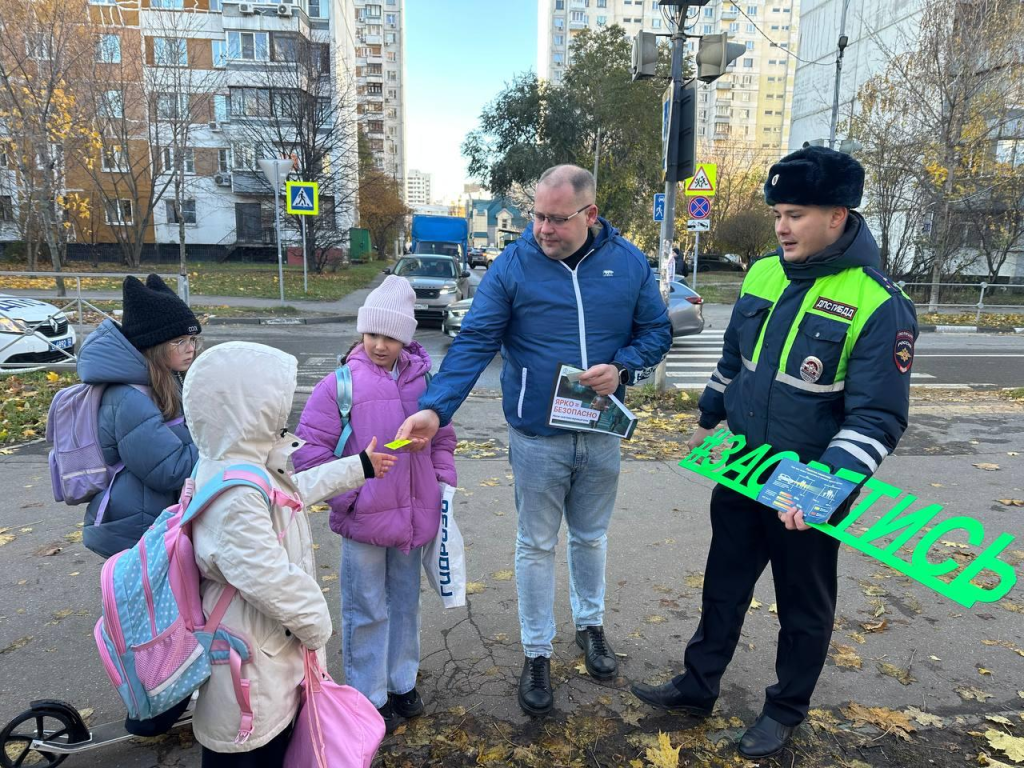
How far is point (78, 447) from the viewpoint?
2.38 meters

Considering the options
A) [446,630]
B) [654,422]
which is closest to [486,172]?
[654,422]

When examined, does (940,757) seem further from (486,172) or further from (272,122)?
(486,172)

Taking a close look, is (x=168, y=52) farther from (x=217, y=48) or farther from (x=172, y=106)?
(x=217, y=48)

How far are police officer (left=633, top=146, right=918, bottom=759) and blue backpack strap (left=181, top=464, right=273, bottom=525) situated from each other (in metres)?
1.66

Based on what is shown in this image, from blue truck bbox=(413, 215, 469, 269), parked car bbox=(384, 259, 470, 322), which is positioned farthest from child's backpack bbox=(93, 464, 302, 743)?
blue truck bbox=(413, 215, 469, 269)

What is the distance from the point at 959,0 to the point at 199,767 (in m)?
24.5

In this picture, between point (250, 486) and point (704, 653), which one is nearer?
point (250, 486)

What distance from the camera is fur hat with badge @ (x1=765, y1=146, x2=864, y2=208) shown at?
221cm

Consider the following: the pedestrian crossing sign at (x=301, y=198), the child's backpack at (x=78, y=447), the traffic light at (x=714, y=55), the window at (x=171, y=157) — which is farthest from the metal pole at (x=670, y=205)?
the window at (x=171, y=157)

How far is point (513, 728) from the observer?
105 inches

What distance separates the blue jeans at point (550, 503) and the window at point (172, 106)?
26355 mm

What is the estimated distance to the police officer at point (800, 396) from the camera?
217 cm

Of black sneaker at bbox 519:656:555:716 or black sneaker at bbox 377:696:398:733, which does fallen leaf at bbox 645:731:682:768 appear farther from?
black sneaker at bbox 377:696:398:733

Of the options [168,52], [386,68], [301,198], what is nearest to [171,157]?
[168,52]
